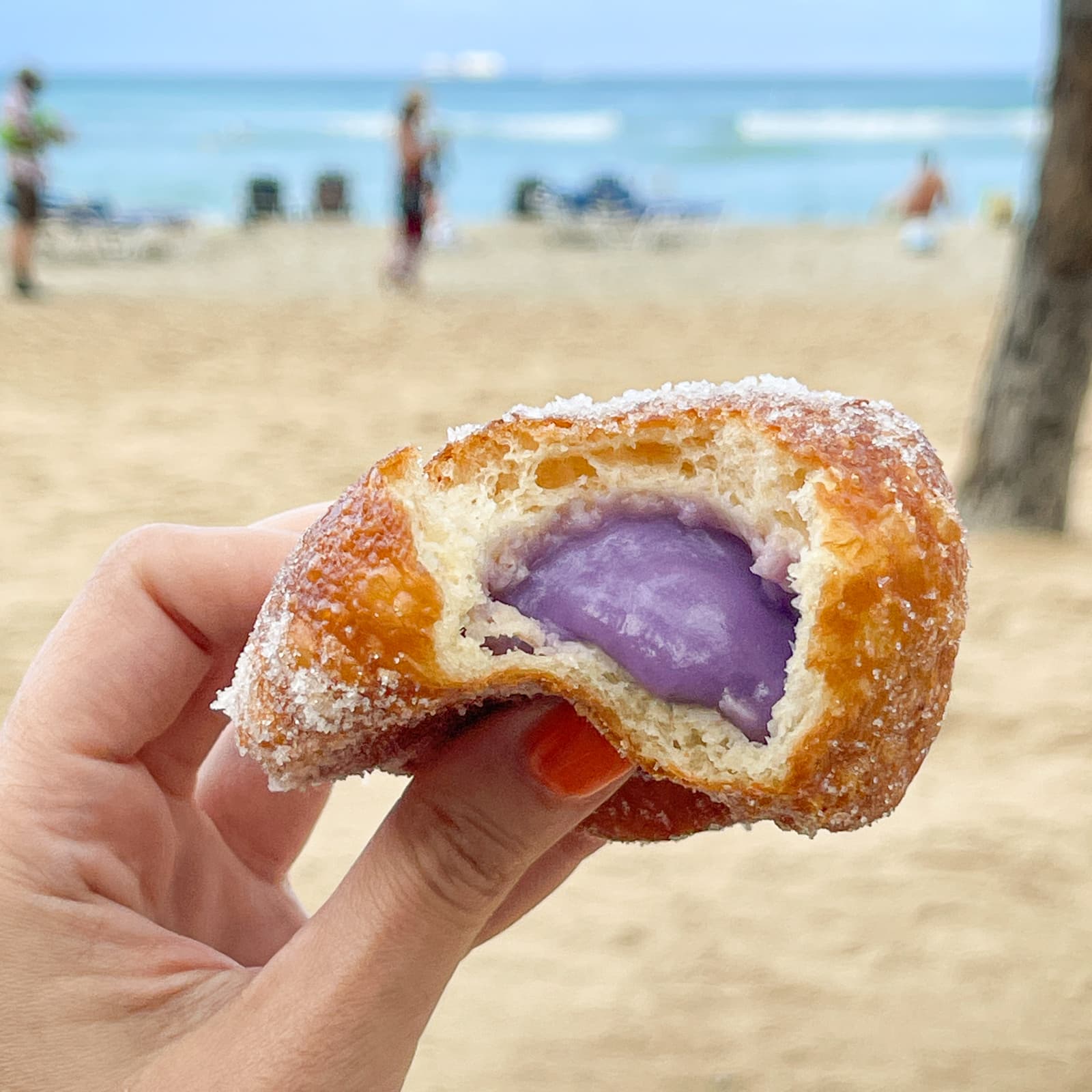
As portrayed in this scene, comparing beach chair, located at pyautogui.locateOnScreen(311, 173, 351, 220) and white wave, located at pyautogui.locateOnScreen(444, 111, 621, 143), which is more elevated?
white wave, located at pyautogui.locateOnScreen(444, 111, 621, 143)

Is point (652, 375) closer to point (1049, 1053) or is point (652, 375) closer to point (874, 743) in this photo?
point (1049, 1053)

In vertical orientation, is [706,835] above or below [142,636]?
below

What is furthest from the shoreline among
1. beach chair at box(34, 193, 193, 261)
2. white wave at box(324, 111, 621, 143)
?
white wave at box(324, 111, 621, 143)

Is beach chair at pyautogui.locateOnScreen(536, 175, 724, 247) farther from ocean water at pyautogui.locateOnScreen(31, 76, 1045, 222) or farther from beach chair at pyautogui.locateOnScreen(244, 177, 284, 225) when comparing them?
beach chair at pyautogui.locateOnScreen(244, 177, 284, 225)

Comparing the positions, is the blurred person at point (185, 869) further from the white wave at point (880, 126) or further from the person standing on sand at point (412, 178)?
the white wave at point (880, 126)

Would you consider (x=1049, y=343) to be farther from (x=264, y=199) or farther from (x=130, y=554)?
(x=264, y=199)

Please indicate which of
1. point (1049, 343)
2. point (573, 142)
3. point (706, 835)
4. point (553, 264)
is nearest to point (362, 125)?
point (573, 142)

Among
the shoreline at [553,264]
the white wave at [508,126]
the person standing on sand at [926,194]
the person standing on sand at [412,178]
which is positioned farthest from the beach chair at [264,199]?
the white wave at [508,126]

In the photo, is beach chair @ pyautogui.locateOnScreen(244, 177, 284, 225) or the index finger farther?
beach chair @ pyautogui.locateOnScreen(244, 177, 284, 225)
